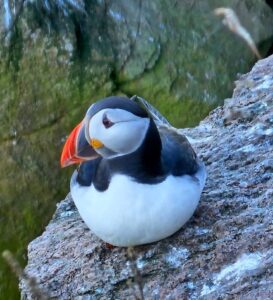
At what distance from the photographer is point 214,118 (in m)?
3.09

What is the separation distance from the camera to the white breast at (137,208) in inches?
80.9

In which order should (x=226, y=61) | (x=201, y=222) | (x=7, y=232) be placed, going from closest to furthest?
(x=201, y=222) → (x=7, y=232) → (x=226, y=61)

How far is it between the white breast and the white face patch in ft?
0.28

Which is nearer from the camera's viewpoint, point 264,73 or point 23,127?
point 264,73

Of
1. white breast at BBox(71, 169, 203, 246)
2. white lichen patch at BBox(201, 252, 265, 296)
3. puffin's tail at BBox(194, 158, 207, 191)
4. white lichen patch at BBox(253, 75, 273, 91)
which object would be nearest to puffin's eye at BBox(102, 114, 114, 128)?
white breast at BBox(71, 169, 203, 246)

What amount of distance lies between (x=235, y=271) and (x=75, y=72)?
262 cm

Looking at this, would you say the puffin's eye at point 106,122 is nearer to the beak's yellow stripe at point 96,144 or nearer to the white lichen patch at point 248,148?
the beak's yellow stripe at point 96,144

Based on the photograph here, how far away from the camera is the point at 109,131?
2.00 metres

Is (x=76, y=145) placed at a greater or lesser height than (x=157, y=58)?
greater

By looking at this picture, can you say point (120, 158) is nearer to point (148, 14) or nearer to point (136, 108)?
point (136, 108)

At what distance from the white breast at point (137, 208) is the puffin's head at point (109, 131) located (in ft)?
0.26

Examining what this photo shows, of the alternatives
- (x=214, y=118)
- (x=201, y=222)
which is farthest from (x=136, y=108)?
(x=214, y=118)

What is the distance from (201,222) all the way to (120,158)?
342 millimetres

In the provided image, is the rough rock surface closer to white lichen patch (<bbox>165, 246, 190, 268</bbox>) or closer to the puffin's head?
white lichen patch (<bbox>165, 246, 190, 268</bbox>)
